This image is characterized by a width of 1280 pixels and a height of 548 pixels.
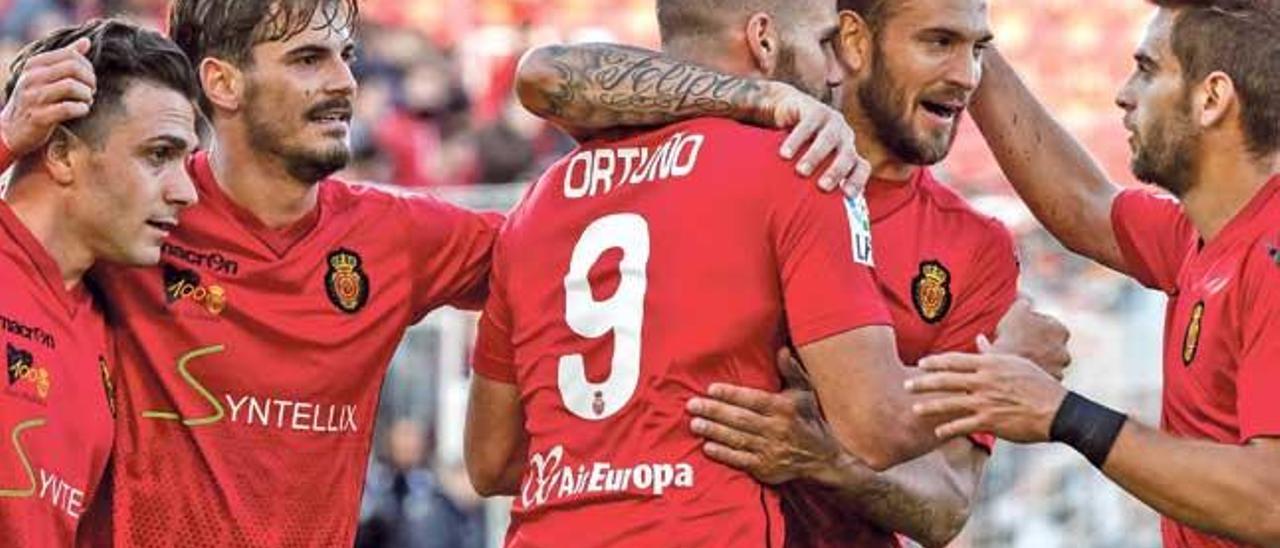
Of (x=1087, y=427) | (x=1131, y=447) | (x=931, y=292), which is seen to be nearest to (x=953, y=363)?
(x=1087, y=427)

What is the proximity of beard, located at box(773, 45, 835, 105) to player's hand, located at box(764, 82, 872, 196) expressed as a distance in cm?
8

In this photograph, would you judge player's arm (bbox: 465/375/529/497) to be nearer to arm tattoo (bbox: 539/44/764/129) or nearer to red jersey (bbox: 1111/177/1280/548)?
arm tattoo (bbox: 539/44/764/129)

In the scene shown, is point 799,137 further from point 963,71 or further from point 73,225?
point 73,225

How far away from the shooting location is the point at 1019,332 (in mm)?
6965

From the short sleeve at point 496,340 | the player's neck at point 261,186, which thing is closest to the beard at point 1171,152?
the short sleeve at point 496,340

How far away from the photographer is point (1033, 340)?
6945 mm

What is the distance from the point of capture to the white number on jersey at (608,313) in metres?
6.38

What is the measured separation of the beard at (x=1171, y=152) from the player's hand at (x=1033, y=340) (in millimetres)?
498

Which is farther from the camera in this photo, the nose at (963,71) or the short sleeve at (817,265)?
the nose at (963,71)

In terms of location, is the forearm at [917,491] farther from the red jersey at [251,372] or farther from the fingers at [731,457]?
the red jersey at [251,372]

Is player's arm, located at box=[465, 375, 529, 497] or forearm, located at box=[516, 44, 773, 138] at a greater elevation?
forearm, located at box=[516, 44, 773, 138]

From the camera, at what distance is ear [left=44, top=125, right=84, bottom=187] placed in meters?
7.07

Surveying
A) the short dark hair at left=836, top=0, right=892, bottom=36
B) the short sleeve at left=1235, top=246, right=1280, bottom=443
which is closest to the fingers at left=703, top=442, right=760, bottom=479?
the short sleeve at left=1235, top=246, right=1280, bottom=443

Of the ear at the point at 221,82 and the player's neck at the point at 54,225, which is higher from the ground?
the ear at the point at 221,82
